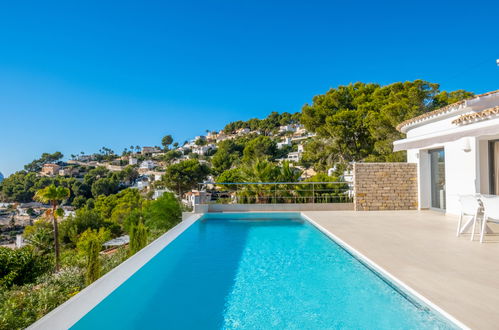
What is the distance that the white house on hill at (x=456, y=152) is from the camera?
20.9ft

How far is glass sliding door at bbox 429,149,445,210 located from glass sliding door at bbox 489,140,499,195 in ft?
5.97

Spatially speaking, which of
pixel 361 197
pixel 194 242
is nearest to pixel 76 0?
pixel 194 242

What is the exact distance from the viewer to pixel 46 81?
31766mm

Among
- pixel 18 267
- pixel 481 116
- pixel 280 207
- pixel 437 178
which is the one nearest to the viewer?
pixel 481 116

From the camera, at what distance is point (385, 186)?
10.6 m

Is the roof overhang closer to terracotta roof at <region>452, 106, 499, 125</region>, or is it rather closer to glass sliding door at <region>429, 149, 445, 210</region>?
terracotta roof at <region>452, 106, 499, 125</region>

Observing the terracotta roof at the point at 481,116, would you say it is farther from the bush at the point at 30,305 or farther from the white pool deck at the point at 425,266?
the bush at the point at 30,305

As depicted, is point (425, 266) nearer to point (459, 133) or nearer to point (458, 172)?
point (459, 133)

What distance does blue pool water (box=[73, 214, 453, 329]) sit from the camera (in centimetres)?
313

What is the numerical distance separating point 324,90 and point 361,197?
1327 cm

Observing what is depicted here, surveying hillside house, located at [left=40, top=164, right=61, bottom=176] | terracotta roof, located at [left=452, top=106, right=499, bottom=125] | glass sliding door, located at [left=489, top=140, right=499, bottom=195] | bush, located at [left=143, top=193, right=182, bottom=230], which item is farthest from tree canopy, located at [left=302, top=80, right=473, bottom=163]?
hillside house, located at [left=40, top=164, right=61, bottom=176]

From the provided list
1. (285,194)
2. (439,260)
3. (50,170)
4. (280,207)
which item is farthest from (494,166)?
(50,170)

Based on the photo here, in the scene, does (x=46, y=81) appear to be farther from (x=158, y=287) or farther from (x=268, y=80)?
(x=158, y=287)

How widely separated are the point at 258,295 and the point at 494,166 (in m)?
6.82
